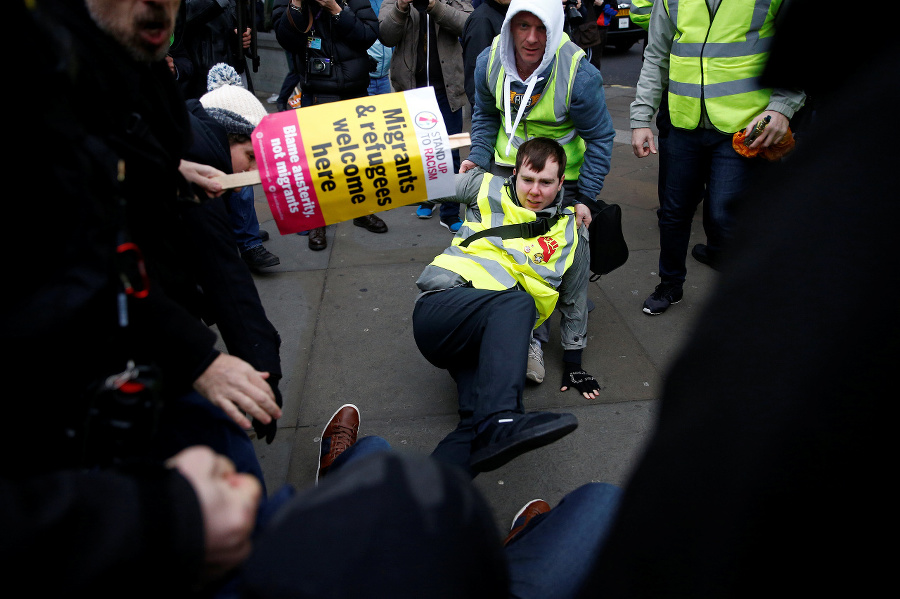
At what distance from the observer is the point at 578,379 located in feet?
10.5

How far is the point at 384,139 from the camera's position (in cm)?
203

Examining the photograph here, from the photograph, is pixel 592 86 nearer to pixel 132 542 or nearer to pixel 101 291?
pixel 101 291

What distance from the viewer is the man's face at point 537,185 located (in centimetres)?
296

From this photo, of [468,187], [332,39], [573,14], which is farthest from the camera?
[573,14]

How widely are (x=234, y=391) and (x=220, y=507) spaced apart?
0.54 meters

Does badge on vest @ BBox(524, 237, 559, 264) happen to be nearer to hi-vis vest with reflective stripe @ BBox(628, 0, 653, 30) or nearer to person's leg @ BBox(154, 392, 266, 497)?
person's leg @ BBox(154, 392, 266, 497)

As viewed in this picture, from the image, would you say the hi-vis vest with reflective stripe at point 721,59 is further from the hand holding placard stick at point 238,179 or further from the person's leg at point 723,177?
the hand holding placard stick at point 238,179

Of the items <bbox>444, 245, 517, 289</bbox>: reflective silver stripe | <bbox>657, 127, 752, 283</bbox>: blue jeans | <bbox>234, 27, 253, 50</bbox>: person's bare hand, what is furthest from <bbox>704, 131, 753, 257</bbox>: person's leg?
<bbox>234, 27, 253, 50</bbox>: person's bare hand

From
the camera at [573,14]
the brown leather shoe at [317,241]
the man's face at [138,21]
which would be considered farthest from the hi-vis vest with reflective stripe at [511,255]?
the camera at [573,14]

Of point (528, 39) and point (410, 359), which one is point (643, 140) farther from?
point (410, 359)

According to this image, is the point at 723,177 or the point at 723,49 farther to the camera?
the point at 723,177

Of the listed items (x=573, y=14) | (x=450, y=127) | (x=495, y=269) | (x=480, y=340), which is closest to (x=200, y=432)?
(x=480, y=340)

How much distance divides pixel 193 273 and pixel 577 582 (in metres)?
1.26

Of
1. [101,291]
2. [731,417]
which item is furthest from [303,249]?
[731,417]
